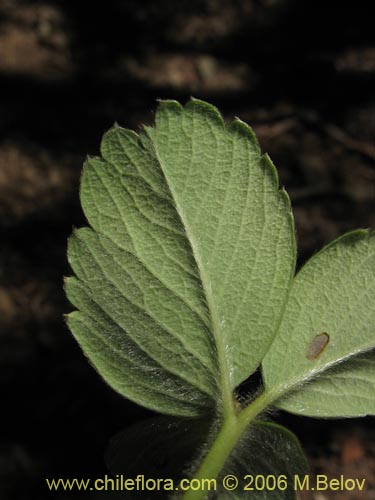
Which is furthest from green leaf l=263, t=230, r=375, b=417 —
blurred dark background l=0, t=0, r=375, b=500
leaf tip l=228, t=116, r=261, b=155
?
blurred dark background l=0, t=0, r=375, b=500

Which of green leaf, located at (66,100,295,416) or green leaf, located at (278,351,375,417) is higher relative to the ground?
green leaf, located at (66,100,295,416)

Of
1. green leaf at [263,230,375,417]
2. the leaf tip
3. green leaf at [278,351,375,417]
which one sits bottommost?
green leaf at [278,351,375,417]

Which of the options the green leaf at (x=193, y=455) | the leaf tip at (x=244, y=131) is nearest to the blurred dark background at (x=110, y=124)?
the green leaf at (x=193, y=455)

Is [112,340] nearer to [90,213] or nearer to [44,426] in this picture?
[90,213]

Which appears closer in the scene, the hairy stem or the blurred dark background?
the hairy stem

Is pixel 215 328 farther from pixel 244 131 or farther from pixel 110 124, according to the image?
pixel 110 124

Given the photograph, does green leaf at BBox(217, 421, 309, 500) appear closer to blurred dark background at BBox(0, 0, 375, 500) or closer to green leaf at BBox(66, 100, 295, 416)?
green leaf at BBox(66, 100, 295, 416)
